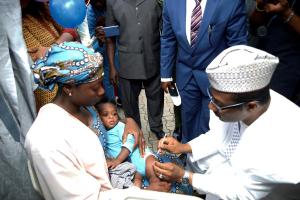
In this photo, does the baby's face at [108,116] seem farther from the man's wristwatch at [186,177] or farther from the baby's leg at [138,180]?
the man's wristwatch at [186,177]

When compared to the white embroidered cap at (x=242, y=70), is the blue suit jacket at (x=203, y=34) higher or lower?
lower

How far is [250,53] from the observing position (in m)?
1.81

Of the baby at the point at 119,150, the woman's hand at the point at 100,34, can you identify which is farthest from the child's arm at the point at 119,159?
the woman's hand at the point at 100,34

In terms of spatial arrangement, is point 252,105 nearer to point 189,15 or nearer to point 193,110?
point 189,15

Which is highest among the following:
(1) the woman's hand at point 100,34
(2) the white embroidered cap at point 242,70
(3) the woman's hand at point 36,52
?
(2) the white embroidered cap at point 242,70

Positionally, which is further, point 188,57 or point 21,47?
point 188,57

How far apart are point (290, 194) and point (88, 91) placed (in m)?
1.41

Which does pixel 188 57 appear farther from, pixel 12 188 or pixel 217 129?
pixel 12 188

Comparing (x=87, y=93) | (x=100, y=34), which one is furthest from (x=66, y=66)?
(x=100, y=34)

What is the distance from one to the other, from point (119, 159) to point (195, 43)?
1.31m

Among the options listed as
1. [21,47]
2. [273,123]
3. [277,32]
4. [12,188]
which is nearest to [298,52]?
[277,32]

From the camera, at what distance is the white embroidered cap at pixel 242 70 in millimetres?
1772

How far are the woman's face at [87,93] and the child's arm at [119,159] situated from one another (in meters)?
0.58

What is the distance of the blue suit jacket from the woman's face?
4.50 ft
